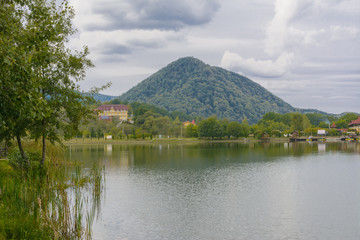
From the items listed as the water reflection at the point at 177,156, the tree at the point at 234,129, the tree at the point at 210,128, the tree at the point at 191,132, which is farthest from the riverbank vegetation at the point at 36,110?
the tree at the point at 191,132

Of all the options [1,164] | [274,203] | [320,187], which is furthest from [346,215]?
[1,164]

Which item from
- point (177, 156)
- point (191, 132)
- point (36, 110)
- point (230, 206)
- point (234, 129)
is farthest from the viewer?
point (191, 132)

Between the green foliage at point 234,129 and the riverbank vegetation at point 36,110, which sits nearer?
the riverbank vegetation at point 36,110

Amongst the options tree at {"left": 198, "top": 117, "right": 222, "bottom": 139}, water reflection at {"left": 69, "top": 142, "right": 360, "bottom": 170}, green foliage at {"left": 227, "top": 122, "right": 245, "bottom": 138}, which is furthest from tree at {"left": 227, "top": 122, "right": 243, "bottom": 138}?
water reflection at {"left": 69, "top": 142, "right": 360, "bottom": 170}

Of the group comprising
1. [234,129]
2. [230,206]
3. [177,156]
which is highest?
[234,129]

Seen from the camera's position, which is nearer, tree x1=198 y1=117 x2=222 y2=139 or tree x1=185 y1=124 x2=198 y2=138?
tree x1=198 y1=117 x2=222 y2=139

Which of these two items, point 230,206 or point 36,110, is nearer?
point 36,110

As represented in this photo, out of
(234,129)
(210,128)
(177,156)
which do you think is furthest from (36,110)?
(234,129)

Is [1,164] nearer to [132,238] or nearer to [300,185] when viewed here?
[132,238]

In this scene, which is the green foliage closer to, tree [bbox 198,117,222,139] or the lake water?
tree [bbox 198,117,222,139]

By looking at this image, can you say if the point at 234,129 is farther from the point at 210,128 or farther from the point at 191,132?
the point at 191,132

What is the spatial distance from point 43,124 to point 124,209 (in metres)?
8.93

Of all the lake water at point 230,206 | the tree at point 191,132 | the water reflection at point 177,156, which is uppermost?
the tree at point 191,132

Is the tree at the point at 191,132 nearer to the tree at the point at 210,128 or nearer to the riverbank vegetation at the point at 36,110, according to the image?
the tree at the point at 210,128
